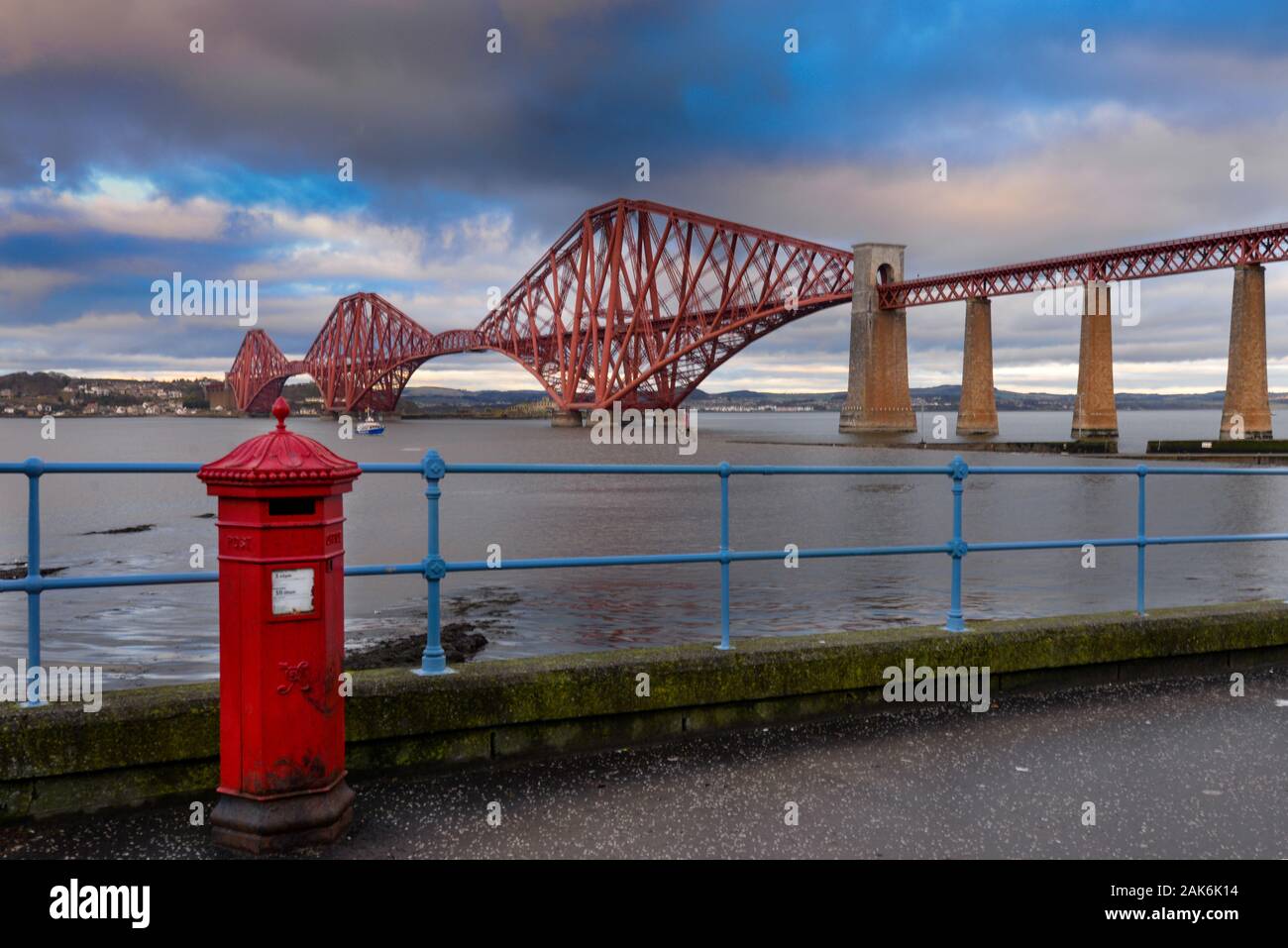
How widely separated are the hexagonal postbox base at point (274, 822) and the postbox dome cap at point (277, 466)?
0.98 m

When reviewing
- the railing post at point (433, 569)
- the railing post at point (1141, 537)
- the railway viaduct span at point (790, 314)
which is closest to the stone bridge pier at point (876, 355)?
the railway viaduct span at point (790, 314)

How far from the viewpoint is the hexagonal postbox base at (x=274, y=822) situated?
3.05 meters

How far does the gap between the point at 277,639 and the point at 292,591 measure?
15cm

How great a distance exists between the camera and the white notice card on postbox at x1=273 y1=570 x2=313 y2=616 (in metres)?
2.99

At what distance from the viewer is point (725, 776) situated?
371 cm

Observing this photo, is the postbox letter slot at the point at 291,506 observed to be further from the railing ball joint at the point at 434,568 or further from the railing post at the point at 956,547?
the railing post at the point at 956,547

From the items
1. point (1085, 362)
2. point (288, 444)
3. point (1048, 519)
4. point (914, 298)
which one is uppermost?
point (914, 298)

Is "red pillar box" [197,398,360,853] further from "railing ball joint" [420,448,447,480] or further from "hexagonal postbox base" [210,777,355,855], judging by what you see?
"railing ball joint" [420,448,447,480]

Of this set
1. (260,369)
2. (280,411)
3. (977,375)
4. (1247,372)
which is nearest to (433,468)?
(280,411)

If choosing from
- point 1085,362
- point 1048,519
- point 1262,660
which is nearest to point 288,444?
point 1262,660

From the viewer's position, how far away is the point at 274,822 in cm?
304

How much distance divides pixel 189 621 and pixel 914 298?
79.8 meters

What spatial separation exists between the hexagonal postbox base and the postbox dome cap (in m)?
0.98
